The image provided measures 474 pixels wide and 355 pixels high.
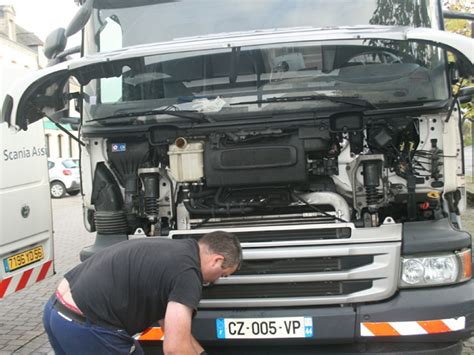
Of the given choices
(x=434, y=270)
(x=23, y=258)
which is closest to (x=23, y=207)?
(x=23, y=258)

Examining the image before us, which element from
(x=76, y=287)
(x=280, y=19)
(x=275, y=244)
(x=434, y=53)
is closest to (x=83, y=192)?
(x=76, y=287)

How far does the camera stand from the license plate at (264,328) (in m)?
3.42

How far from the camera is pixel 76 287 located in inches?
115

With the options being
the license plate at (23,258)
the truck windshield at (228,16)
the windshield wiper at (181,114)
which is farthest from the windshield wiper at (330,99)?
the license plate at (23,258)

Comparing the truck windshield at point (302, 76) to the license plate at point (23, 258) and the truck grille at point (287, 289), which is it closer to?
the truck grille at point (287, 289)

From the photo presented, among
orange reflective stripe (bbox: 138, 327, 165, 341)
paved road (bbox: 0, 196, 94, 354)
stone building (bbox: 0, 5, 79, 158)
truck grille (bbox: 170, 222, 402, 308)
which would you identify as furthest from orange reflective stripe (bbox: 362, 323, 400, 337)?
stone building (bbox: 0, 5, 79, 158)

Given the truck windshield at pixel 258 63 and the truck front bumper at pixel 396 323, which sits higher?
the truck windshield at pixel 258 63

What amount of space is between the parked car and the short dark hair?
63.5ft

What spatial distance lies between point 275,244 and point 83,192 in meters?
1.58

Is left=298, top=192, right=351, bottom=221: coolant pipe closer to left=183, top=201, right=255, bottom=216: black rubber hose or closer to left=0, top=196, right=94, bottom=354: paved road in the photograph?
left=183, top=201, right=255, bottom=216: black rubber hose

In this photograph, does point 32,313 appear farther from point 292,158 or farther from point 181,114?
point 292,158

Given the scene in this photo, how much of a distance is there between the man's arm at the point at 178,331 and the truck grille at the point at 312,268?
0.98 m

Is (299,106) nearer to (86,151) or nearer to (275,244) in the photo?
(275,244)

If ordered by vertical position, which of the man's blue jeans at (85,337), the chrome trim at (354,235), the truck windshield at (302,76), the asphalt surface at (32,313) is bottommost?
the asphalt surface at (32,313)
